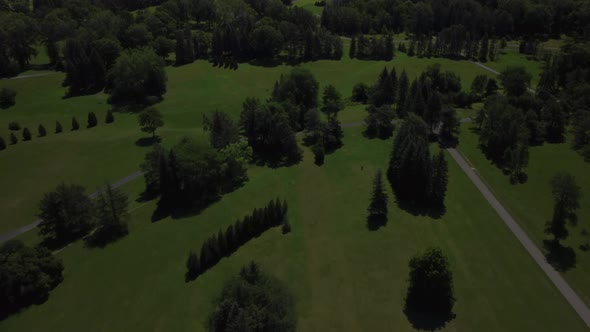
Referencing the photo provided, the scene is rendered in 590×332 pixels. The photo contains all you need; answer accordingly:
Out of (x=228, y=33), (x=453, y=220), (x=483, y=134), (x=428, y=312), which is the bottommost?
(x=428, y=312)

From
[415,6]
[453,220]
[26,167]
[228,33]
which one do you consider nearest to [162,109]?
[26,167]

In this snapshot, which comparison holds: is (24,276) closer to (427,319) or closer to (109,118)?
(427,319)

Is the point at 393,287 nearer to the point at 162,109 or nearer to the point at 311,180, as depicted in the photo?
the point at 311,180

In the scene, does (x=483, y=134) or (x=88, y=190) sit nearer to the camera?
Answer: (x=88, y=190)

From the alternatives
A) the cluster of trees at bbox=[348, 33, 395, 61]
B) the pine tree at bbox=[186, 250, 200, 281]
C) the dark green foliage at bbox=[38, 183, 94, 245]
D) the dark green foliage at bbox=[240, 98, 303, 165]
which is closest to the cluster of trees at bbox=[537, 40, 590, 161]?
the cluster of trees at bbox=[348, 33, 395, 61]

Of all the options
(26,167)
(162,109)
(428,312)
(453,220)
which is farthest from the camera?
(162,109)

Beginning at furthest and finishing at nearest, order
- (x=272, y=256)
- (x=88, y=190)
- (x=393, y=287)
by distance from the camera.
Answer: (x=88, y=190)
(x=272, y=256)
(x=393, y=287)

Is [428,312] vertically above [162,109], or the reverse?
[162,109]

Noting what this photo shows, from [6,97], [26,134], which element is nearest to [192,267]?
[26,134]
